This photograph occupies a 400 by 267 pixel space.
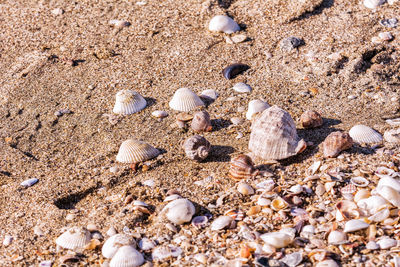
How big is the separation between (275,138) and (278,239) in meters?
1.06

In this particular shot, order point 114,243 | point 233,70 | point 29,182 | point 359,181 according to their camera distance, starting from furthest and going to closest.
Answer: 1. point 233,70
2. point 29,182
3. point 359,181
4. point 114,243

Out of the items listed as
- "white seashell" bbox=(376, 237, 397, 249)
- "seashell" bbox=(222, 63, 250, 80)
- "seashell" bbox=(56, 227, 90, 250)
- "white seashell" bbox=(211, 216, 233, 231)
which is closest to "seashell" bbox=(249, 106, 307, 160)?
"white seashell" bbox=(211, 216, 233, 231)

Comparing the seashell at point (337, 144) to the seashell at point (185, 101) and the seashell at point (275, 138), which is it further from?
the seashell at point (185, 101)

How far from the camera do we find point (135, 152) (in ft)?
13.0

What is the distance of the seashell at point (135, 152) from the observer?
3945mm

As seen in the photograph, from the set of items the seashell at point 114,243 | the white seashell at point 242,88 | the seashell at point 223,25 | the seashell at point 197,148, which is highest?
the seashell at point 223,25

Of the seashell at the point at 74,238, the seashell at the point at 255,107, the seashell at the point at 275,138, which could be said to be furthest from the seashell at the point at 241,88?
the seashell at the point at 74,238

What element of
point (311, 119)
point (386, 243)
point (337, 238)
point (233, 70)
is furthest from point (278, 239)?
point (233, 70)

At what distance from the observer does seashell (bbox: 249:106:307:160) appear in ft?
12.3

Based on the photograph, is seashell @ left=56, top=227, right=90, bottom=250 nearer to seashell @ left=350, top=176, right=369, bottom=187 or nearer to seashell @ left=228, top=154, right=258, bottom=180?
seashell @ left=228, top=154, right=258, bottom=180

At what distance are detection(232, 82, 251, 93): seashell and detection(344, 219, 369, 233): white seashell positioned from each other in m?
2.13

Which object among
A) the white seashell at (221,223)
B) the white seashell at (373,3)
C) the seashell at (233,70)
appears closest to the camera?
the white seashell at (221,223)

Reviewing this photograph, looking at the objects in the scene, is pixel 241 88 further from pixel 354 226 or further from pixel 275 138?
pixel 354 226

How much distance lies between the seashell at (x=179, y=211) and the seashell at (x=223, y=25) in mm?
2796
